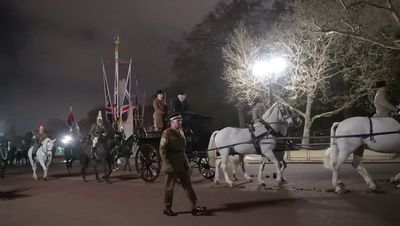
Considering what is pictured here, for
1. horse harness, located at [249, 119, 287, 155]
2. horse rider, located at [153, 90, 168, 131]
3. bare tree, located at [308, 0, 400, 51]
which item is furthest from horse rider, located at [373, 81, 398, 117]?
bare tree, located at [308, 0, 400, 51]

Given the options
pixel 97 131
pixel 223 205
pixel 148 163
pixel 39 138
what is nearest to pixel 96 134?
pixel 97 131

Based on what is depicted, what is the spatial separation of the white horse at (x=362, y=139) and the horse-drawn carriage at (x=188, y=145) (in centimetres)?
533

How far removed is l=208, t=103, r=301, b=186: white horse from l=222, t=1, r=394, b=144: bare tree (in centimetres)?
1518

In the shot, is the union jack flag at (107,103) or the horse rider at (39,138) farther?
the union jack flag at (107,103)

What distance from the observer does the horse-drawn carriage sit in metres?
16.1

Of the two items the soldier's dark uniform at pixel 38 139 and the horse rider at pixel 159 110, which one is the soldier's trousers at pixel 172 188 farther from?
the soldier's dark uniform at pixel 38 139

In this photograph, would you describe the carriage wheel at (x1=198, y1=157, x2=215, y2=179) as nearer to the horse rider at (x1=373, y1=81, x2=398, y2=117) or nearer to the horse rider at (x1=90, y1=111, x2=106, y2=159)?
the horse rider at (x1=90, y1=111, x2=106, y2=159)

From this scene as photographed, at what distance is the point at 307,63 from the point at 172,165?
80.4ft

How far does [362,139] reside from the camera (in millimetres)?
11594

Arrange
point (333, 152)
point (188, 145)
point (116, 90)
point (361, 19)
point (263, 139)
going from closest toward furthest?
point (333, 152)
point (263, 139)
point (188, 145)
point (361, 19)
point (116, 90)

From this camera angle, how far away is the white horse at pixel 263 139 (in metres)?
13.6

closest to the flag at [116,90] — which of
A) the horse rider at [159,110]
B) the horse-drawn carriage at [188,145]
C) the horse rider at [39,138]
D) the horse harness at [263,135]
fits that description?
the horse rider at [39,138]

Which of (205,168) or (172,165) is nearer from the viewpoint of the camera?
(172,165)

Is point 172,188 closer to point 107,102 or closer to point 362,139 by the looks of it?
point 362,139
